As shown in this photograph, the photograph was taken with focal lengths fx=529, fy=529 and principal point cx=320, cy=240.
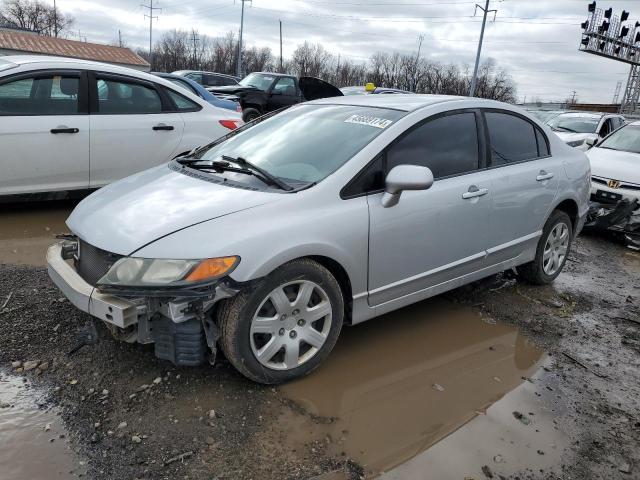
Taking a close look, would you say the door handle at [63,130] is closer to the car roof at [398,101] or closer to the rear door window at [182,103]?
the rear door window at [182,103]

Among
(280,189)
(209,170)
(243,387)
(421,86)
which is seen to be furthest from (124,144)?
(421,86)

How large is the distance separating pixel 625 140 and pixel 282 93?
958cm

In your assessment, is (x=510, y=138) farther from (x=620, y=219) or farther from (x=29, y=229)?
(x=29, y=229)

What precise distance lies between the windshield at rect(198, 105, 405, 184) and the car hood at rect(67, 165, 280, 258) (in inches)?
16.1

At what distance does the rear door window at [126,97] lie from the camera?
19.0 ft

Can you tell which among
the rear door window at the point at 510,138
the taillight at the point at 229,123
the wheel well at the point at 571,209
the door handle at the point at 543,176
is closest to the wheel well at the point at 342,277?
the rear door window at the point at 510,138

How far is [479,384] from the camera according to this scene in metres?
3.26

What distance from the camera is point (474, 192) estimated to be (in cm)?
377

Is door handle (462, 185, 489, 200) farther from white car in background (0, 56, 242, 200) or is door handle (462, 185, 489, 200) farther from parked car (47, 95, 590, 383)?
white car in background (0, 56, 242, 200)

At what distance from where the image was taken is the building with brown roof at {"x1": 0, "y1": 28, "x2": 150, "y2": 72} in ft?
123

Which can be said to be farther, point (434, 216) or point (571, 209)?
point (571, 209)

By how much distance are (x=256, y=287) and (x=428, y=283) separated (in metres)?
1.43

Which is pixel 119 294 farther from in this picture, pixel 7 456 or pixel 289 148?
pixel 289 148

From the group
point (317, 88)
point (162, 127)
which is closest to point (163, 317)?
point (162, 127)
